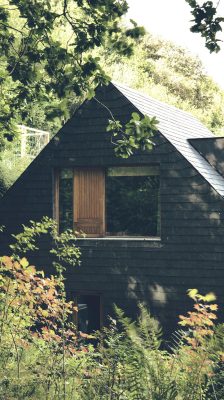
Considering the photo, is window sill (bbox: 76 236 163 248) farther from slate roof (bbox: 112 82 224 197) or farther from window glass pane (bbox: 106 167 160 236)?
slate roof (bbox: 112 82 224 197)

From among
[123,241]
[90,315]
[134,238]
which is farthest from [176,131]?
[90,315]

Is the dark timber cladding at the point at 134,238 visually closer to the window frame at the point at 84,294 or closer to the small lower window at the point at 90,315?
the window frame at the point at 84,294

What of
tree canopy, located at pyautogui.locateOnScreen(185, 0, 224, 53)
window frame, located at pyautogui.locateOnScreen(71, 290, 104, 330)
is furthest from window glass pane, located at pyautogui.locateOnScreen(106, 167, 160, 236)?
tree canopy, located at pyautogui.locateOnScreen(185, 0, 224, 53)

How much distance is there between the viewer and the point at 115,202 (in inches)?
619

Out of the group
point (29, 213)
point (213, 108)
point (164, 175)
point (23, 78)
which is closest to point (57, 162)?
point (29, 213)

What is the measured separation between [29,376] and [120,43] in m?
3.99

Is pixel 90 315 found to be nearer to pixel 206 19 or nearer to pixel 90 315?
pixel 90 315

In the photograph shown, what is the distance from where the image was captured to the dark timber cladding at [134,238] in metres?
15.0

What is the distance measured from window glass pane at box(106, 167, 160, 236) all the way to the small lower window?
145 centimetres

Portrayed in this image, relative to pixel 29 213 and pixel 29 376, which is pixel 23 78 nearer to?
pixel 29 376

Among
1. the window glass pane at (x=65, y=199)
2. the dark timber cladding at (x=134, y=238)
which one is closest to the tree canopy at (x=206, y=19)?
the dark timber cladding at (x=134, y=238)

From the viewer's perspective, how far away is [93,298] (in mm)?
15945

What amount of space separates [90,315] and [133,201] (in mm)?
2488

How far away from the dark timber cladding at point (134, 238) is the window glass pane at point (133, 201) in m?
0.16
